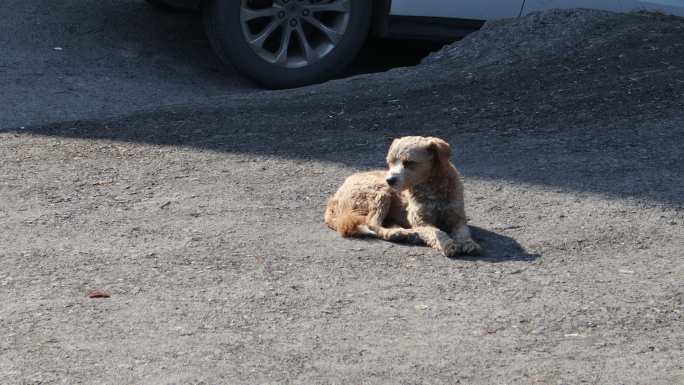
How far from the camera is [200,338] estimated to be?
4352 mm

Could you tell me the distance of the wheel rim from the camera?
8539 mm

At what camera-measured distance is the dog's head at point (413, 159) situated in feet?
17.4

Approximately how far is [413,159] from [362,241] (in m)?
0.50

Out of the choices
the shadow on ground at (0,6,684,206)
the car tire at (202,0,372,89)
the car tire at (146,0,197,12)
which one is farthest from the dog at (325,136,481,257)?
the car tire at (146,0,197,12)

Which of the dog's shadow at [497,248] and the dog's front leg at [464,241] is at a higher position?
the dog's front leg at [464,241]

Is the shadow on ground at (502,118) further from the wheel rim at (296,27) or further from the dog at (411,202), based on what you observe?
the dog at (411,202)

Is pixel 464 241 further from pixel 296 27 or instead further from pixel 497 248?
pixel 296 27

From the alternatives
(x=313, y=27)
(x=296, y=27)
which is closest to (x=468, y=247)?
(x=296, y=27)

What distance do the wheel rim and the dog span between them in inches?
122

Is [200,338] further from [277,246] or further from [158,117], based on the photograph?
[158,117]

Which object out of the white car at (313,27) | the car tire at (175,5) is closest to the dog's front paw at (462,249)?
the white car at (313,27)

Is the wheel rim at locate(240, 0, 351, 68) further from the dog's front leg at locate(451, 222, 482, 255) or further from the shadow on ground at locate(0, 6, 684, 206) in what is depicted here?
the dog's front leg at locate(451, 222, 482, 255)

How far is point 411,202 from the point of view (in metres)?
5.52

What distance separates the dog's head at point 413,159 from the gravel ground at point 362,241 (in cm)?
34
